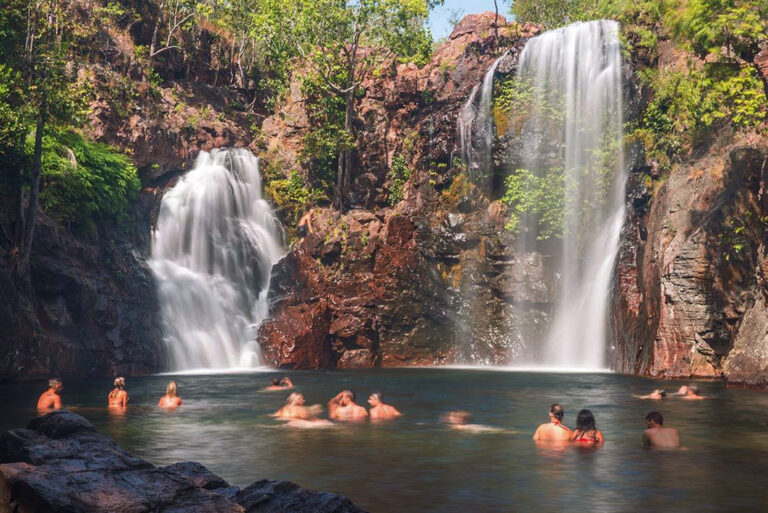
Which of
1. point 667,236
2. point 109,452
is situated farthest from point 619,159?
point 109,452

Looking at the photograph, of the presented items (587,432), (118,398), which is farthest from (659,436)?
(118,398)

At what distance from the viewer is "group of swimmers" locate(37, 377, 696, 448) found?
1675 cm

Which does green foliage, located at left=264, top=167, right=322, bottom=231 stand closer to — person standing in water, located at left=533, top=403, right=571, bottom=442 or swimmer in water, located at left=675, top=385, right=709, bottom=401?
swimmer in water, located at left=675, top=385, right=709, bottom=401

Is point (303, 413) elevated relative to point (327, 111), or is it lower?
lower

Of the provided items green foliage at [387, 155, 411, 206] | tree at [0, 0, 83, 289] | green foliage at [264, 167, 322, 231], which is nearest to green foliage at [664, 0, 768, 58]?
green foliage at [387, 155, 411, 206]

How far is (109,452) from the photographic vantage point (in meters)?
11.0

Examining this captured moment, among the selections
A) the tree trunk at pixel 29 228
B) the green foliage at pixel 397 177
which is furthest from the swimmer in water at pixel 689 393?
the green foliage at pixel 397 177

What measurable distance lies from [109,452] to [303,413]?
10157 mm

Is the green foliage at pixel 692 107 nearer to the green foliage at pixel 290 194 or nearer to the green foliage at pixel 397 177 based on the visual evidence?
the green foliage at pixel 397 177

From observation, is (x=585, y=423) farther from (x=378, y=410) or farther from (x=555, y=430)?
(x=378, y=410)

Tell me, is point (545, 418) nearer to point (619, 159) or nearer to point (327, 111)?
point (619, 159)

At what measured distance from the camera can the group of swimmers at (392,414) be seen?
16.8m

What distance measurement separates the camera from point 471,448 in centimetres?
1697

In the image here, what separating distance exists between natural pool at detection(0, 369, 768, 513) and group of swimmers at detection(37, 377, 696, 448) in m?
0.38
